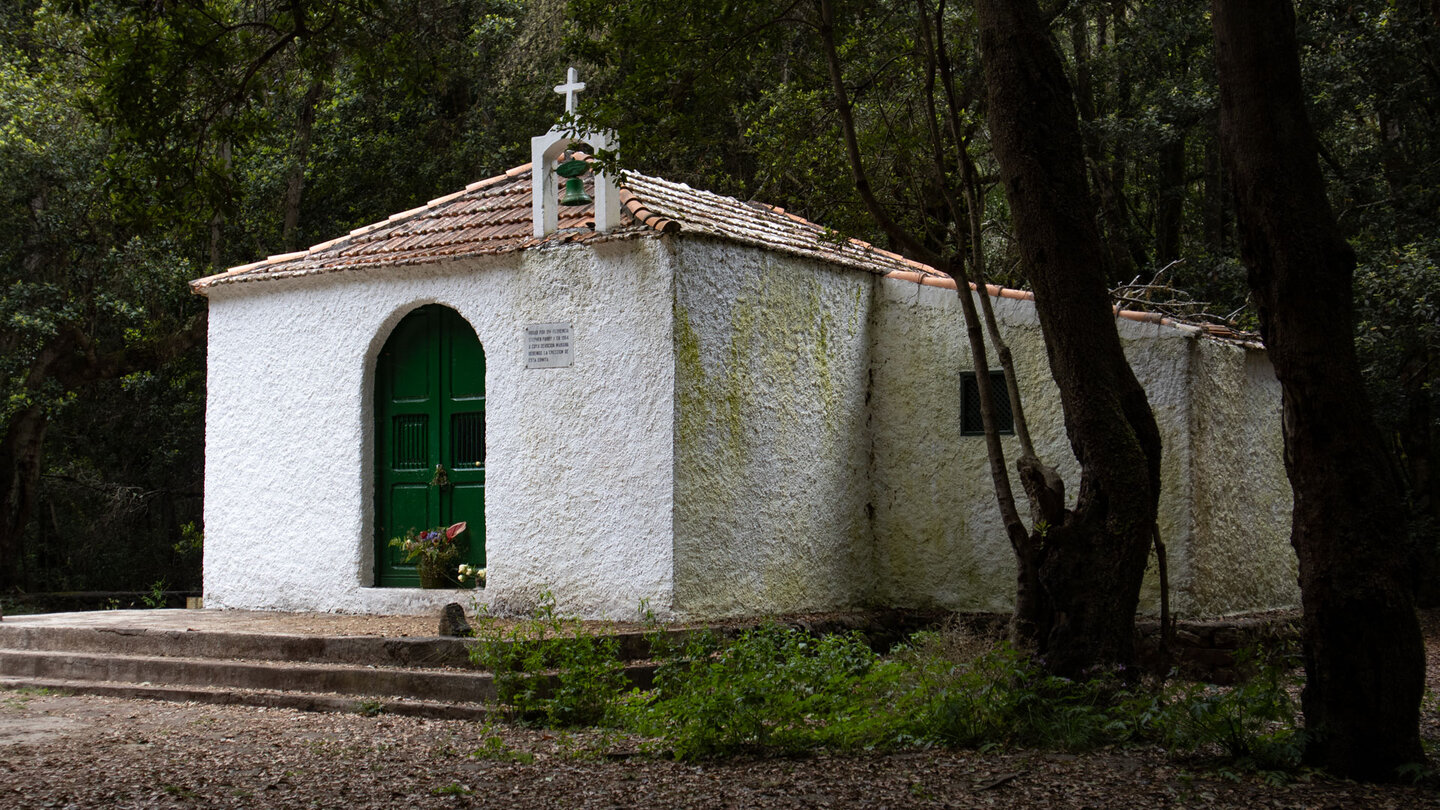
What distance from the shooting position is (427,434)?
11008mm

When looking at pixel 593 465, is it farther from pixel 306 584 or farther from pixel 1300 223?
pixel 1300 223

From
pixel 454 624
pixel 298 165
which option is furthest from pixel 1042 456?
pixel 298 165

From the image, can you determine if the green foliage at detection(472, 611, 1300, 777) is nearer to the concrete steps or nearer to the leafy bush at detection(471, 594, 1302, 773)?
the leafy bush at detection(471, 594, 1302, 773)

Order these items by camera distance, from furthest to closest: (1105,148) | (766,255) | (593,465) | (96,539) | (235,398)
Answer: (96,539) → (1105,148) → (235,398) → (766,255) → (593,465)

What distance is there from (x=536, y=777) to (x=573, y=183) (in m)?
5.80

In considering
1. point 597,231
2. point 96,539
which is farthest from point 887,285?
point 96,539

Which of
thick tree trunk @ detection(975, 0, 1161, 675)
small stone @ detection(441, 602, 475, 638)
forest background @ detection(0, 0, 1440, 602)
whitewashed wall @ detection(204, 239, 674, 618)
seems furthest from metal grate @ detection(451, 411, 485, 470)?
thick tree trunk @ detection(975, 0, 1161, 675)

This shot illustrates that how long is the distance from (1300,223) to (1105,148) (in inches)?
431

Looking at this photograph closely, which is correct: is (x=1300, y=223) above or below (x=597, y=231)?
below

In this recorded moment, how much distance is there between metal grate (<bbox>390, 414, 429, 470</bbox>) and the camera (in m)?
11.0

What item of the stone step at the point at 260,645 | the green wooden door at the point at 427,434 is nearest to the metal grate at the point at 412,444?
the green wooden door at the point at 427,434

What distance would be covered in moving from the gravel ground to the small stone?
1.27m

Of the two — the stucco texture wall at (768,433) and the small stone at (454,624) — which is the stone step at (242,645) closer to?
the small stone at (454,624)

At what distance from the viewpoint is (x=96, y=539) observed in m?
20.3
